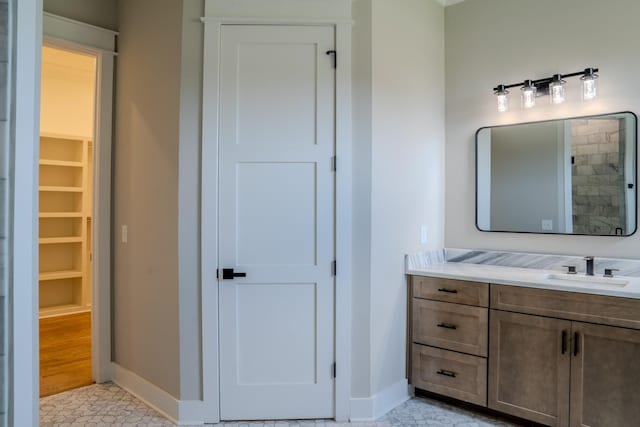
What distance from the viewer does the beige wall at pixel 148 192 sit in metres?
2.53

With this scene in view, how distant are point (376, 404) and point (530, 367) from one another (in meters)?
0.92

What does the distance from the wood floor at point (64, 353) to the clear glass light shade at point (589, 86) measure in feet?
12.9

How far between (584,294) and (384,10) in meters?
A: 2.01

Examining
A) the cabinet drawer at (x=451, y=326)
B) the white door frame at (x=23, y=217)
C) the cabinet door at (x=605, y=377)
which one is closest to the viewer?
the white door frame at (x=23, y=217)

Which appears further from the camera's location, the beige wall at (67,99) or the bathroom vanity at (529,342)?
the beige wall at (67,99)

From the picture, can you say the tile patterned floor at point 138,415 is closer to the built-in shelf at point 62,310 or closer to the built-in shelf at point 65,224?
the built-in shelf at point 62,310

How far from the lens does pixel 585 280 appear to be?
240 centimetres

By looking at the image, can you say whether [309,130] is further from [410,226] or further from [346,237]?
[410,226]

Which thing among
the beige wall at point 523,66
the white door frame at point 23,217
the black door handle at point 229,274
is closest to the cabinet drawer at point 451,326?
the beige wall at point 523,66

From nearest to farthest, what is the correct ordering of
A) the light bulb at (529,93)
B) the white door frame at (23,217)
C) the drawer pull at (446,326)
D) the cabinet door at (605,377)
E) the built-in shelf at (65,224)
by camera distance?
the white door frame at (23,217) → the cabinet door at (605,377) → the drawer pull at (446,326) → the light bulb at (529,93) → the built-in shelf at (65,224)

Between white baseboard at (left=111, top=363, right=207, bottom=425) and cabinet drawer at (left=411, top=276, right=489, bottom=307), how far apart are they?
1.54 metres

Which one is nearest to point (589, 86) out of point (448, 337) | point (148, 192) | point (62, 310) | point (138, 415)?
point (448, 337)

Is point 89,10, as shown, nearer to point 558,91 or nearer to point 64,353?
point 64,353

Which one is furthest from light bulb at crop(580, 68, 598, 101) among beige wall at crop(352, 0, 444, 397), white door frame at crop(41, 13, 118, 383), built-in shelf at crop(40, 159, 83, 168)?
built-in shelf at crop(40, 159, 83, 168)
